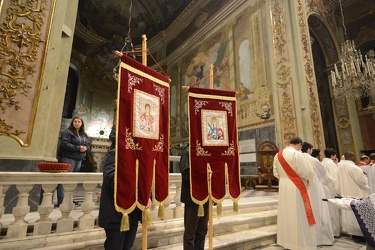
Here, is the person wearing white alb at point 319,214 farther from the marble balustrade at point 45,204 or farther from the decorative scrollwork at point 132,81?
the marble balustrade at point 45,204

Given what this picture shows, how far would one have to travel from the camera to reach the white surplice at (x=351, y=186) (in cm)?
369

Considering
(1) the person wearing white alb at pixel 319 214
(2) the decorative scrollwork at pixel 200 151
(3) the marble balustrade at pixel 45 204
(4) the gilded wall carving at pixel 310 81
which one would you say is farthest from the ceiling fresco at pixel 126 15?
(3) the marble balustrade at pixel 45 204

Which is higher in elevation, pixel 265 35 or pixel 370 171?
pixel 265 35

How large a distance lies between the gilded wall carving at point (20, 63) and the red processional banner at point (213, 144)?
102 inches

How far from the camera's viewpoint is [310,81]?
22.9ft

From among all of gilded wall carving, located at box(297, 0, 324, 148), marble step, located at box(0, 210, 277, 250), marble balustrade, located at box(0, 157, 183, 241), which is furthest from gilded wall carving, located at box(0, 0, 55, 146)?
gilded wall carving, located at box(297, 0, 324, 148)

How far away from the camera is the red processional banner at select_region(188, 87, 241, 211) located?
2.44m

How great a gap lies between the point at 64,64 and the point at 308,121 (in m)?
6.79

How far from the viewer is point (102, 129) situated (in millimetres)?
13836

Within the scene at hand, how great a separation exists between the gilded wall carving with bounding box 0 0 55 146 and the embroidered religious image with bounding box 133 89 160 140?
2.33m

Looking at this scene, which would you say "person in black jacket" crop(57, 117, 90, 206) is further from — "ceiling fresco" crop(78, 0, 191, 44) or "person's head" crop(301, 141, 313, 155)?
"ceiling fresco" crop(78, 0, 191, 44)

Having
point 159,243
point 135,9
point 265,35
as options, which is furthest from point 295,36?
point 135,9

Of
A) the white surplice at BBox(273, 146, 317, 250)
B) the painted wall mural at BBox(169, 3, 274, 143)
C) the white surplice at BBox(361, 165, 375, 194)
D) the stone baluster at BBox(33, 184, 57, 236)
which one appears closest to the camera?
the stone baluster at BBox(33, 184, 57, 236)

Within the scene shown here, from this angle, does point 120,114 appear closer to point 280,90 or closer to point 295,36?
point 280,90
